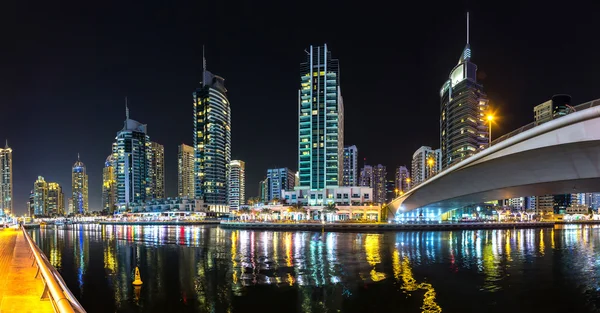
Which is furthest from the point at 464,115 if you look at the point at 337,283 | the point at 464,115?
the point at 337,283

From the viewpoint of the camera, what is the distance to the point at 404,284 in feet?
86.2

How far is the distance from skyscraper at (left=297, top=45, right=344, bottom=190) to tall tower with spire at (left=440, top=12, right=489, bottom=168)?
57928 mm

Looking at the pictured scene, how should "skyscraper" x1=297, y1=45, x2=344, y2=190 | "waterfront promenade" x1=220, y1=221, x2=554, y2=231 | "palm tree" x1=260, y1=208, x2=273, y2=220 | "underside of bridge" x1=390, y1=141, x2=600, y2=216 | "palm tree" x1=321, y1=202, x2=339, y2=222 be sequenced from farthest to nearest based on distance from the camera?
"skyscraper" x1=297, y1=45, x2=344, y2=190 → "palm tree" x1=260, y1=208, x2=273, y2=220 → "palm tree" x1=321, y1=202, x2=339, y2=222 → "waterfront promenade" x1=220, y1=221, x2=554, y2=231 → "underside of bridge" x1=390, y1=141, x2=600, y2=216

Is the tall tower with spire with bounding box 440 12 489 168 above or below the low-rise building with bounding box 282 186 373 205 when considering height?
above

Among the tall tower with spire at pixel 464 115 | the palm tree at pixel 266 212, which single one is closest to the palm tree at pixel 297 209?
the palm tree at pixel 266 212

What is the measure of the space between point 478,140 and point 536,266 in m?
144

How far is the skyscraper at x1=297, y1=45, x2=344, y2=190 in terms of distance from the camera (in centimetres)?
15550

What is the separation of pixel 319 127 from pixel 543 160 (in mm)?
130863

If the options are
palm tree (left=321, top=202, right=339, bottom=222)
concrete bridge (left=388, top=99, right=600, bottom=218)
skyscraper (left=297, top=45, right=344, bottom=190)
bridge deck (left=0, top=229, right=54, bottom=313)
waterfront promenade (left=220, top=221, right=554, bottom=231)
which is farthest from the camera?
skyscraper (left=297, top=45, right=344, bottom=190)

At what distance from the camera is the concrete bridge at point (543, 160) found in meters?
21.8

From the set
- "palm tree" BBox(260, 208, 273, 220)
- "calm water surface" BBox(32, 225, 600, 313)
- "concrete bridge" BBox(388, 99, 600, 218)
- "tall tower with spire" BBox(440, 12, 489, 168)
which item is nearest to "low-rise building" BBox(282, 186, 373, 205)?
"palm tree" BBox(260, 208, 273, 220)

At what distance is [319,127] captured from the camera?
157625mm

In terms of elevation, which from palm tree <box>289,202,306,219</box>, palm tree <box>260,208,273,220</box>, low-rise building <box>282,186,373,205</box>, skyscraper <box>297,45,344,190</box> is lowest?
palm tree <box>260,208,273,220</box>

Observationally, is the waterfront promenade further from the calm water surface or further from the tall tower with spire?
the tall tower with spire
